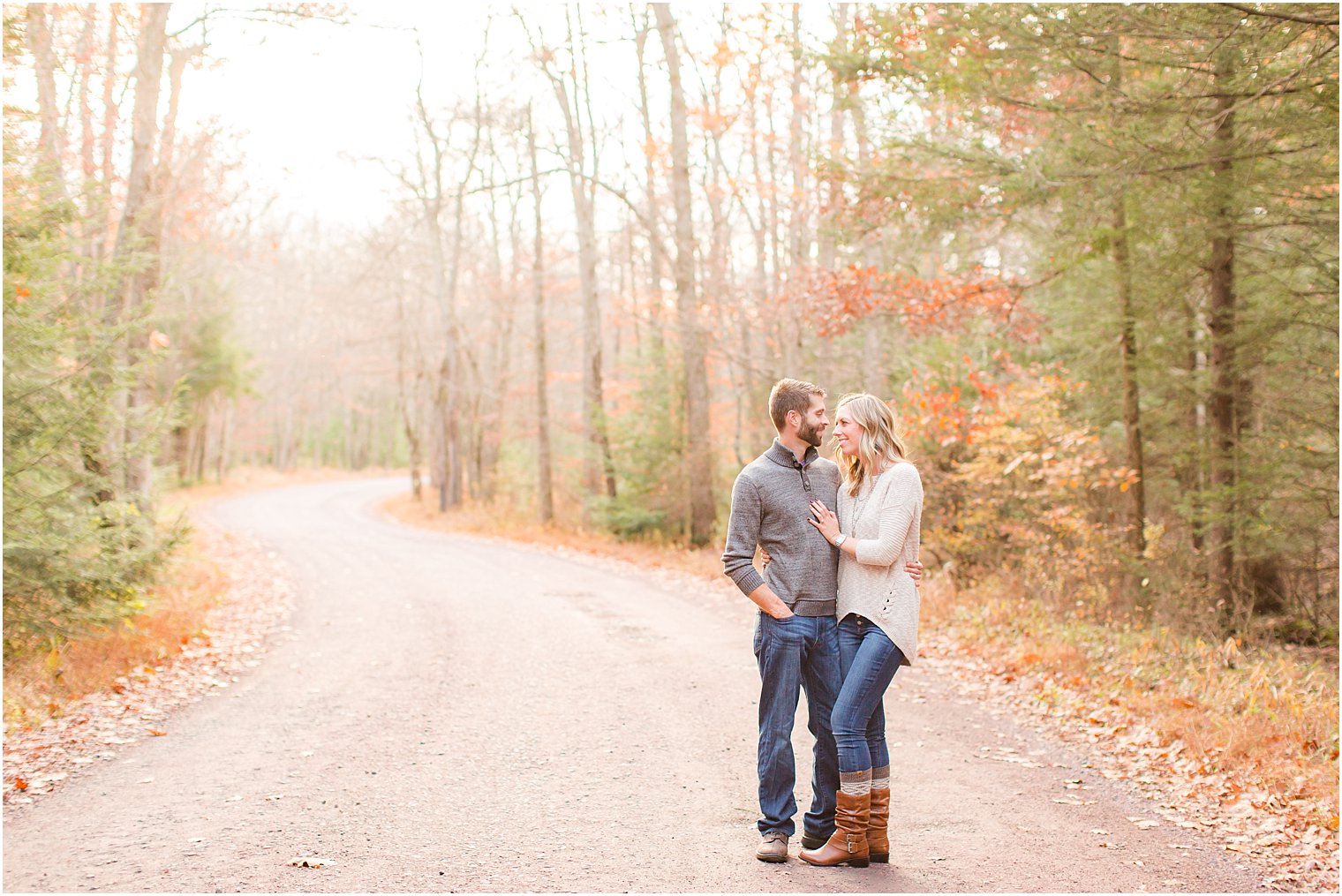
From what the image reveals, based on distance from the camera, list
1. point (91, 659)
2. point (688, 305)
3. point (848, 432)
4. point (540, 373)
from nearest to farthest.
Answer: point (848, 432)
point (91, 659)
point (688, 305)
point (540, 373)

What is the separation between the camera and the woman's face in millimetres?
4586

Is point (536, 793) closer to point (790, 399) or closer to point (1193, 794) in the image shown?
point (790, 399)

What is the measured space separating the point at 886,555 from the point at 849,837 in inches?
48.0

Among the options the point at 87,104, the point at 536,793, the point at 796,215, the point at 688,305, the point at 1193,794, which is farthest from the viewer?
the point at 796,215

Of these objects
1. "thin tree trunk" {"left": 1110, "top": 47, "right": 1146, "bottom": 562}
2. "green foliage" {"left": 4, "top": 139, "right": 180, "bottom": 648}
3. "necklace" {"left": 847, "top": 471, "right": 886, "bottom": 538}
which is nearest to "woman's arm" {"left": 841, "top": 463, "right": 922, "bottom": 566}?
"necklace" {"left": 847, "top": 471, "right": 886, "bottom": 538}

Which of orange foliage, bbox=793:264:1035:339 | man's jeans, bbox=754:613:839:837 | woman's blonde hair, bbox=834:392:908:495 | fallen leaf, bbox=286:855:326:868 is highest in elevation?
orange foliage, bbox=793:264:1035:339

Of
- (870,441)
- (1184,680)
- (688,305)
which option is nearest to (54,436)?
(870,441)

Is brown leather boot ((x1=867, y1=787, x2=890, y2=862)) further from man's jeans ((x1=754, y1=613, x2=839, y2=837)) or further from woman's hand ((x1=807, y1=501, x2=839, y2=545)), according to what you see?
woman's hand ((x1=807, y1=501, x2=839, y2=545))

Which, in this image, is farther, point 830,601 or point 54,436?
point 54,436

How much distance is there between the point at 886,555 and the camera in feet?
14.4

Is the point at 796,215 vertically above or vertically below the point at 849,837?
above

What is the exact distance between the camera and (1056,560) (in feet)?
40.0

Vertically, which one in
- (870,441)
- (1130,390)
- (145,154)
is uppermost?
(145,154)

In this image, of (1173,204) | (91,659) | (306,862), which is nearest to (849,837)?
(306,862)
